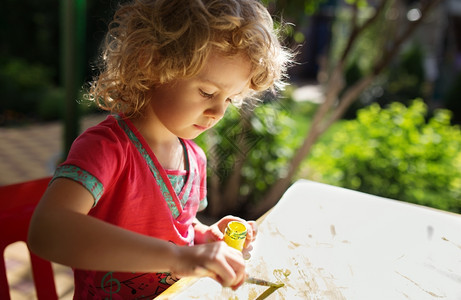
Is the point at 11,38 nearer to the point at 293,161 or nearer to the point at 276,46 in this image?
the point at 293,161

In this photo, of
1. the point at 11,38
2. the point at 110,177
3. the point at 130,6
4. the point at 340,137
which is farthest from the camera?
the point at 11,38

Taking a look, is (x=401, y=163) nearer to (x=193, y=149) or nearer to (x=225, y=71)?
(x=193, y=149)

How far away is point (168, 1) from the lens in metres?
0.94

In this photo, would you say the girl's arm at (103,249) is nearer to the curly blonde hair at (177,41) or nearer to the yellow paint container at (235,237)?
the yellow paint container at (235,237)

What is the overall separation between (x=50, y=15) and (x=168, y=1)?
652 centimetres

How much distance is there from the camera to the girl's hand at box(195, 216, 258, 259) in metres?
1.08

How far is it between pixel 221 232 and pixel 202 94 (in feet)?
1.31

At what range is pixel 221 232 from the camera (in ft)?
3.83

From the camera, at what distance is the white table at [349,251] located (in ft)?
3.30

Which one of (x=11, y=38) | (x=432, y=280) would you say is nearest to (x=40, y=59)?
(x=11, y=38)

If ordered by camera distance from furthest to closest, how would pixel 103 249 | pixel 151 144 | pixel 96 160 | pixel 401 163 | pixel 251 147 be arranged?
pixel 251 147 → pixel 401 163 → pixel 151 144 → pixel 96 160 → pixel 103 249

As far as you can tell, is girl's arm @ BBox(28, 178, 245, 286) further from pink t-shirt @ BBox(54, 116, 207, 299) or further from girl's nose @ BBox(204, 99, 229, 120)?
girl's nose @ BBox(204, 99, 229, 120)

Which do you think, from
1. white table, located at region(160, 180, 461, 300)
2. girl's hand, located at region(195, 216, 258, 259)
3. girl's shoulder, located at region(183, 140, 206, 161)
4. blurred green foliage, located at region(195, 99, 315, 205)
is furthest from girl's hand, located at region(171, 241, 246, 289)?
blurred green foliage, located at region(195, 99, 315, 205)

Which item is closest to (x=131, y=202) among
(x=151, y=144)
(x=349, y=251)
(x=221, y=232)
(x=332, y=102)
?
(x=151, y=144)
